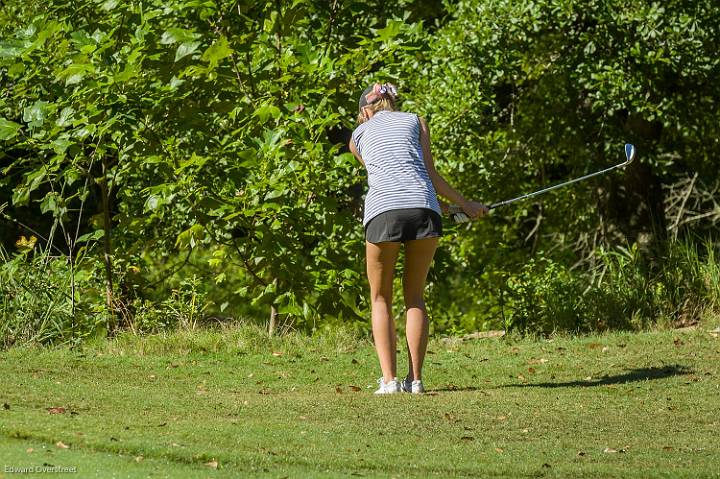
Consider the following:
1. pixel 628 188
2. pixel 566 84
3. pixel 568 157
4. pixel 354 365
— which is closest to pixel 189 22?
pixel 354 365

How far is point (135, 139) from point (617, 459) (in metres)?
4.97

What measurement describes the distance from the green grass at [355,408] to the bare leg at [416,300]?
28cm

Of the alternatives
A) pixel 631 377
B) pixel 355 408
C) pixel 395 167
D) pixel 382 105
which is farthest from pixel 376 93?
pixel 631 377

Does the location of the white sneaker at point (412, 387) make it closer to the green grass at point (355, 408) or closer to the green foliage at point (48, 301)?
the green grass at point (355, 408)

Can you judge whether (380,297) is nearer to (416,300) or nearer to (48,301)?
(416,300)

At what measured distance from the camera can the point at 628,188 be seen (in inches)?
Answer: 585

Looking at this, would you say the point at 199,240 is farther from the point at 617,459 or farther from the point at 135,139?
the point at 617,459

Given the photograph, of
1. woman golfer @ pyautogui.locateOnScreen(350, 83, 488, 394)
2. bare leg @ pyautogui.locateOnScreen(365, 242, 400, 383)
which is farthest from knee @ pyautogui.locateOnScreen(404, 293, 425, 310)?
bare leg @ pyautogui.locateOnScreen(365, 242, 400, 383)

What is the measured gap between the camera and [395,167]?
6.85 m

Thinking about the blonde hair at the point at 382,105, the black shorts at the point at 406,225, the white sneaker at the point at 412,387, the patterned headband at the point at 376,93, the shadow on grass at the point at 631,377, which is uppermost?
the patterned headband at the point at 376,93

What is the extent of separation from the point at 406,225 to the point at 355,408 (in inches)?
42.3

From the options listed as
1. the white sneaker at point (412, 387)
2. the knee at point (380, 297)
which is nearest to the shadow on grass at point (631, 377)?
the white sneaker at point (412, 387)

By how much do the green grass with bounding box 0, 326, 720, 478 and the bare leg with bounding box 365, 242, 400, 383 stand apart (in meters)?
0.26

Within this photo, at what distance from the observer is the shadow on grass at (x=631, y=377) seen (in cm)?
762
